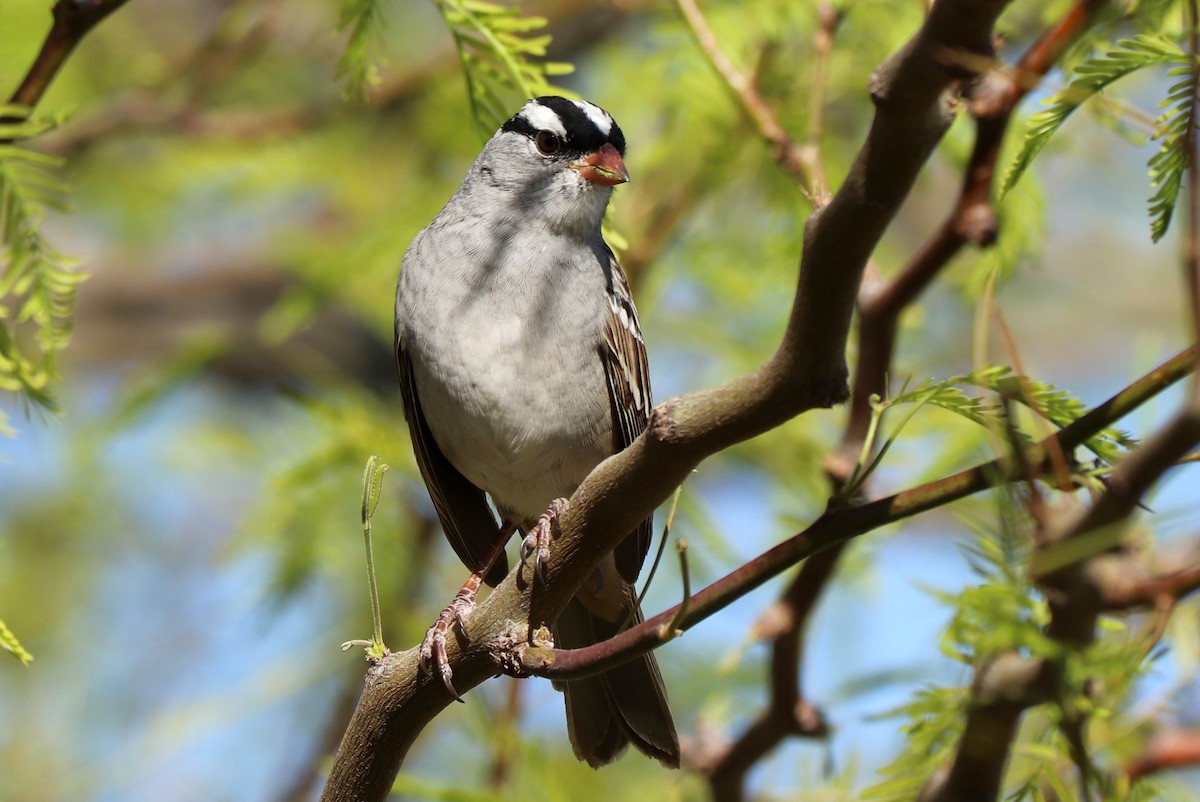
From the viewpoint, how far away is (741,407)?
76.1 inches

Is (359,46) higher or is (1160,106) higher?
(1160,106)

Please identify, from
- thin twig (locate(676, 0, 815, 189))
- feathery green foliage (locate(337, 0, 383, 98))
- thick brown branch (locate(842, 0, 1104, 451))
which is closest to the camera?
thick brown branch (locate(842, 0, 1104, 451))

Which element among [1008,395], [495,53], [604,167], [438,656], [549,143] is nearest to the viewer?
[1008,395]

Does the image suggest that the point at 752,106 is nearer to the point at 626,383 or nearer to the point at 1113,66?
the point at 626,383

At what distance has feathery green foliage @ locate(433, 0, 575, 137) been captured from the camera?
299cm

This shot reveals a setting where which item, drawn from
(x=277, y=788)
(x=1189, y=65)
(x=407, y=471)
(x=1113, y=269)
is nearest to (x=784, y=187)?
(x=407, y=471)

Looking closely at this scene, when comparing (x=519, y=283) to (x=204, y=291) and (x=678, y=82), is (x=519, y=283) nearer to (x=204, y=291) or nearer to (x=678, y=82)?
(x=678, y=82)

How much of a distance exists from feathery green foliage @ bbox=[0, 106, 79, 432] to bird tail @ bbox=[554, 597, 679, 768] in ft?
4.78

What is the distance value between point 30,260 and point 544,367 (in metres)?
1.37

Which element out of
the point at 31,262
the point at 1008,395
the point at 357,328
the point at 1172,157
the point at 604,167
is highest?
the point at 1172,157

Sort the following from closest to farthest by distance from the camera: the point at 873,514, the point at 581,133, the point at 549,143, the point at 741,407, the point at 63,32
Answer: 1. the point at 873,514
2. the point at 741,407
3. the point at 63,32
4. the point at 581,133
5. the point at 549,143

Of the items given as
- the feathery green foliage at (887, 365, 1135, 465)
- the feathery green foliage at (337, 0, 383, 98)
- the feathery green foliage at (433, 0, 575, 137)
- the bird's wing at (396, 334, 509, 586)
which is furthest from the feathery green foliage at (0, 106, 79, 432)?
the feathery green foliage at (887, 365, 1135, 465)

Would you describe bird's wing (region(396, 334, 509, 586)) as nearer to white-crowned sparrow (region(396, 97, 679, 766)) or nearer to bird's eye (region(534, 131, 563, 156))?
white-crowned sparrow (region(396, 97, 679, 766))

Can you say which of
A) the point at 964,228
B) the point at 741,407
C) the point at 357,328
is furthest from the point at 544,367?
the point at 357,328
